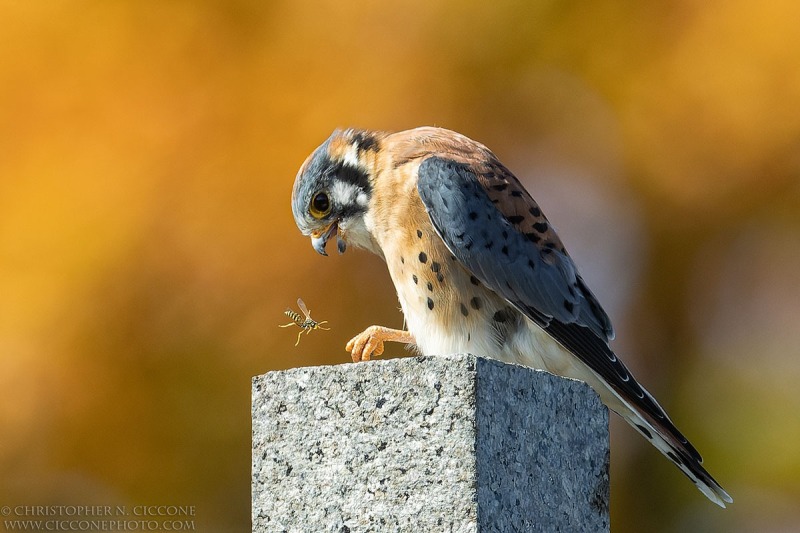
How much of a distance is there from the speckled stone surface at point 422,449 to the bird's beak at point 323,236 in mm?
1432

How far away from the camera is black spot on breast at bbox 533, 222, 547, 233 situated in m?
3.40

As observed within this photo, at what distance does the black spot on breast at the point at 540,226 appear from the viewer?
340 centimetres

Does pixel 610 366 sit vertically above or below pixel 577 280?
below

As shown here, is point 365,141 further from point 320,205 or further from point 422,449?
point 422,449

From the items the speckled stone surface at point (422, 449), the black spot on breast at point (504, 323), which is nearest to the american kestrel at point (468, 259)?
the black spot on breast at point (504, 323)

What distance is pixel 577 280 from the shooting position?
11.3 ft

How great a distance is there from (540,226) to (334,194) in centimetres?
71

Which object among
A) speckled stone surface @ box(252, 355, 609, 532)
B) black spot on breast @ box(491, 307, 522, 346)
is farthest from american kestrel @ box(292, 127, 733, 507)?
speckled stone surface @ box(252, 355, 609, 532)

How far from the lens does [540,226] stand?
3.42 meters

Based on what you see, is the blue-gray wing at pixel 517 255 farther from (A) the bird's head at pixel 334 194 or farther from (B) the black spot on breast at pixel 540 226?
(A) the bird's head at pixel 334 194

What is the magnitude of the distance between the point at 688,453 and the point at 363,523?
1.41 metres

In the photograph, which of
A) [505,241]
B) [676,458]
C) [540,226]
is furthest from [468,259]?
[676,458]

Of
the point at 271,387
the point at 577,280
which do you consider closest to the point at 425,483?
the point at 271,387

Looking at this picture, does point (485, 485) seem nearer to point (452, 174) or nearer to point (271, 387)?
point (271, 387)
